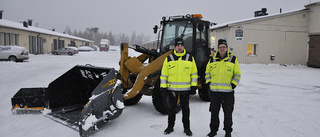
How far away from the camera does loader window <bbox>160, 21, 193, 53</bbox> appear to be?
557 centimetres

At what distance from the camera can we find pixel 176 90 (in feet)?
12.1

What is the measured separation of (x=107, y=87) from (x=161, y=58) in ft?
4.84

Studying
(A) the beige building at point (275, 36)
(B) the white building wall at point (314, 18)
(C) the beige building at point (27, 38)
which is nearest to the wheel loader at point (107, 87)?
(A) the beige building at point (275, 36)

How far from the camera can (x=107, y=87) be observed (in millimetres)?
3885

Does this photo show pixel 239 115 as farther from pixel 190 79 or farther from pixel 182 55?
pixel 182 55

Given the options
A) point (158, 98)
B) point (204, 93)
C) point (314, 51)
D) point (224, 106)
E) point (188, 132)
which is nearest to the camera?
point (224, 106)

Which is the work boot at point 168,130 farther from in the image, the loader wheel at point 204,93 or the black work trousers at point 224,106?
the loader wheel at point 204,93

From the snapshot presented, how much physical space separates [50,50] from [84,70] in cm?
3364

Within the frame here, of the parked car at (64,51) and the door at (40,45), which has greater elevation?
the door at (40,45)

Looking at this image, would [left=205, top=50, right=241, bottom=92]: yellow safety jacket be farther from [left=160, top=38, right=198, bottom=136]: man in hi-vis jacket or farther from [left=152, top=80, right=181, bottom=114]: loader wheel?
[left=152, top=80, right=181, bottom=114]: loader wheel

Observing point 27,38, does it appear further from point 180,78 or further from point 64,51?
point 180,78

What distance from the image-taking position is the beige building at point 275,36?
60.4ft

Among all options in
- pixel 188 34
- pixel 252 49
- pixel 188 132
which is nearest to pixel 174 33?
pixel 188 34

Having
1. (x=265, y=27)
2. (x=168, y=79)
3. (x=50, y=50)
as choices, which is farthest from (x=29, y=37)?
(x=168, y=79)
